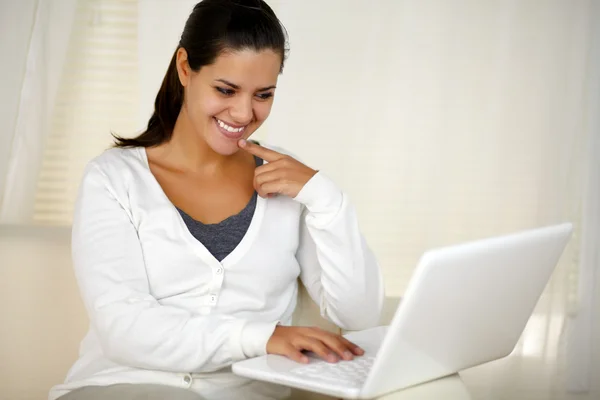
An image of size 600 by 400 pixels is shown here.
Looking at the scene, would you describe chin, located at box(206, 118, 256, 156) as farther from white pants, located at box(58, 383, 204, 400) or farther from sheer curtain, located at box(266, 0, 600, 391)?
sheer curtain, located at box(266, 0, 600, 391)

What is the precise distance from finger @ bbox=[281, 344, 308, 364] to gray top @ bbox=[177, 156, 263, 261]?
0.97 feet

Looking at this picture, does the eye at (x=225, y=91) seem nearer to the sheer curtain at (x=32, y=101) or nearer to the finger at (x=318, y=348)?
the finger at (x=318, y=348)

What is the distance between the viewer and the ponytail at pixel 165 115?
1740 millimetres

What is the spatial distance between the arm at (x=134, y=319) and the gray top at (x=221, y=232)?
0.12 metres

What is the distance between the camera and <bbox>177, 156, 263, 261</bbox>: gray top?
1629mm

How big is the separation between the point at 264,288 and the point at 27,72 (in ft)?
4.42

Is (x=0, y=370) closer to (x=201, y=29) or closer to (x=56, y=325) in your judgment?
(x=56, y=325)

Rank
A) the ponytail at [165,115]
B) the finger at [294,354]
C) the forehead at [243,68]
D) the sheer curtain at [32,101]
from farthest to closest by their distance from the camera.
→ the sheer curtain at [32,101], the ponytail at [165,115], the forehead at [243,68], the finger at [294,354]

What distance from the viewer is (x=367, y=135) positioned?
2.84m

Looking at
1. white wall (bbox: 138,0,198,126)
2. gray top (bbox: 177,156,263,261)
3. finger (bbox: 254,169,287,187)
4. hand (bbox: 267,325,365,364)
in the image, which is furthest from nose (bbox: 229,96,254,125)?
white wall (bbox: 138,0,198,126)

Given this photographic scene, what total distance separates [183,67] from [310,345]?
0.61 m

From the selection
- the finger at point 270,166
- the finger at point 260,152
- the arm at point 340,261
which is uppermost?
the finger at point 260,152

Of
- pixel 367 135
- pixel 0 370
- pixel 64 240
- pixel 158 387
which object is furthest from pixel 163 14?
pixel 158 387

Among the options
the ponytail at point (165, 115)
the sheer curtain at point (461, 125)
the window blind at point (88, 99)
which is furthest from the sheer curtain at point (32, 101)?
the ponytail at point (165, 115)
